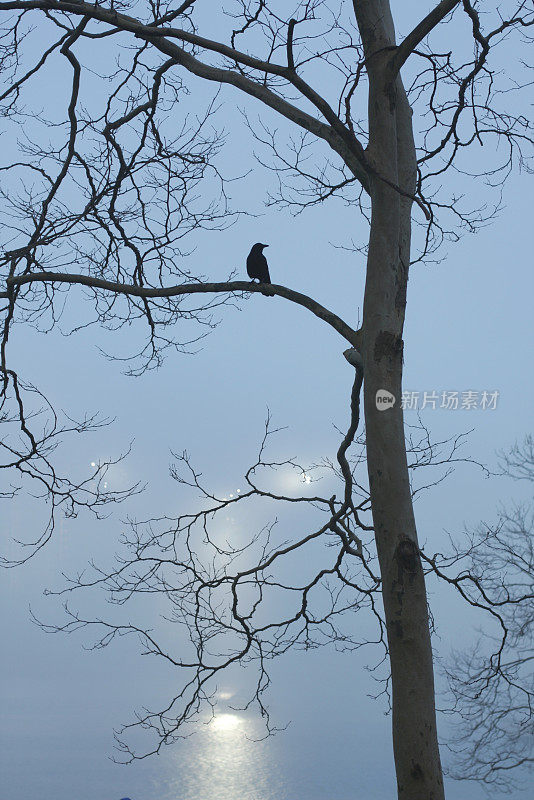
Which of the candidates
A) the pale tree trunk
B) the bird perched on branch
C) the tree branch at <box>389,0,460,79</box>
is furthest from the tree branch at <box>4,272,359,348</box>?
the tree branch at <box>389,0,460,79</box>

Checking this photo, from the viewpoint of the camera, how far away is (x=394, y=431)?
109 inches

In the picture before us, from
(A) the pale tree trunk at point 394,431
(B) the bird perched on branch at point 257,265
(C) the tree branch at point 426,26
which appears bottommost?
(A) the pale tree trunk at point 394,431

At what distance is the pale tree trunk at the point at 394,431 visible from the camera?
2.50 metres

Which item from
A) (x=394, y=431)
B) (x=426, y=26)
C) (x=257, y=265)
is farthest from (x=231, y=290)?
(x=426, y=26)

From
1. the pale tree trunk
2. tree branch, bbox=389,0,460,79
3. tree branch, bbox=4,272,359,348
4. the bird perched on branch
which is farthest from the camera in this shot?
the bird perched on branch

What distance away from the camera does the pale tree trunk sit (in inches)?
98.3

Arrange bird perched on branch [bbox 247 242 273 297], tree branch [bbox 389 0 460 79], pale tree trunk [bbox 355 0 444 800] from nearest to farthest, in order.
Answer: pale tree trunk [bbox 355 0 444 800]
tree branch [bbox 389 0 460 79]
bird perched on branch [bbox 247 242 273 297]

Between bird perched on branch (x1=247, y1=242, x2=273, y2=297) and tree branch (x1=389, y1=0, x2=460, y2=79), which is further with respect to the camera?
bird perched on branch (x1=247, y1=242, x2=273, y2=297)

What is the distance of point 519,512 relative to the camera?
27.8 ft

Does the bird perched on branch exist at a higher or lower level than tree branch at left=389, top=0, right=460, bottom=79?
higher

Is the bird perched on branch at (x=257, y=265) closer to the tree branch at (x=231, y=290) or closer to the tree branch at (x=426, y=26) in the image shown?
the tree branch at (x=231, y=290)

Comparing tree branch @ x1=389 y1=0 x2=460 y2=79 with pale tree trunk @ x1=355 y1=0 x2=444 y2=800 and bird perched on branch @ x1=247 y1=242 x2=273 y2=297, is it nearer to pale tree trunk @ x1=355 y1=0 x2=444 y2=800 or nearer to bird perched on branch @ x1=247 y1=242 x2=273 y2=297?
pale tree trunk @ x1=355 y1=0 x2=444 y2=800

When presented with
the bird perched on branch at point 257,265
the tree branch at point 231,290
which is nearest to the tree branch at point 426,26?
the tree branch at point 231,290

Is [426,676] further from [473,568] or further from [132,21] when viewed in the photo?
[132,21]
